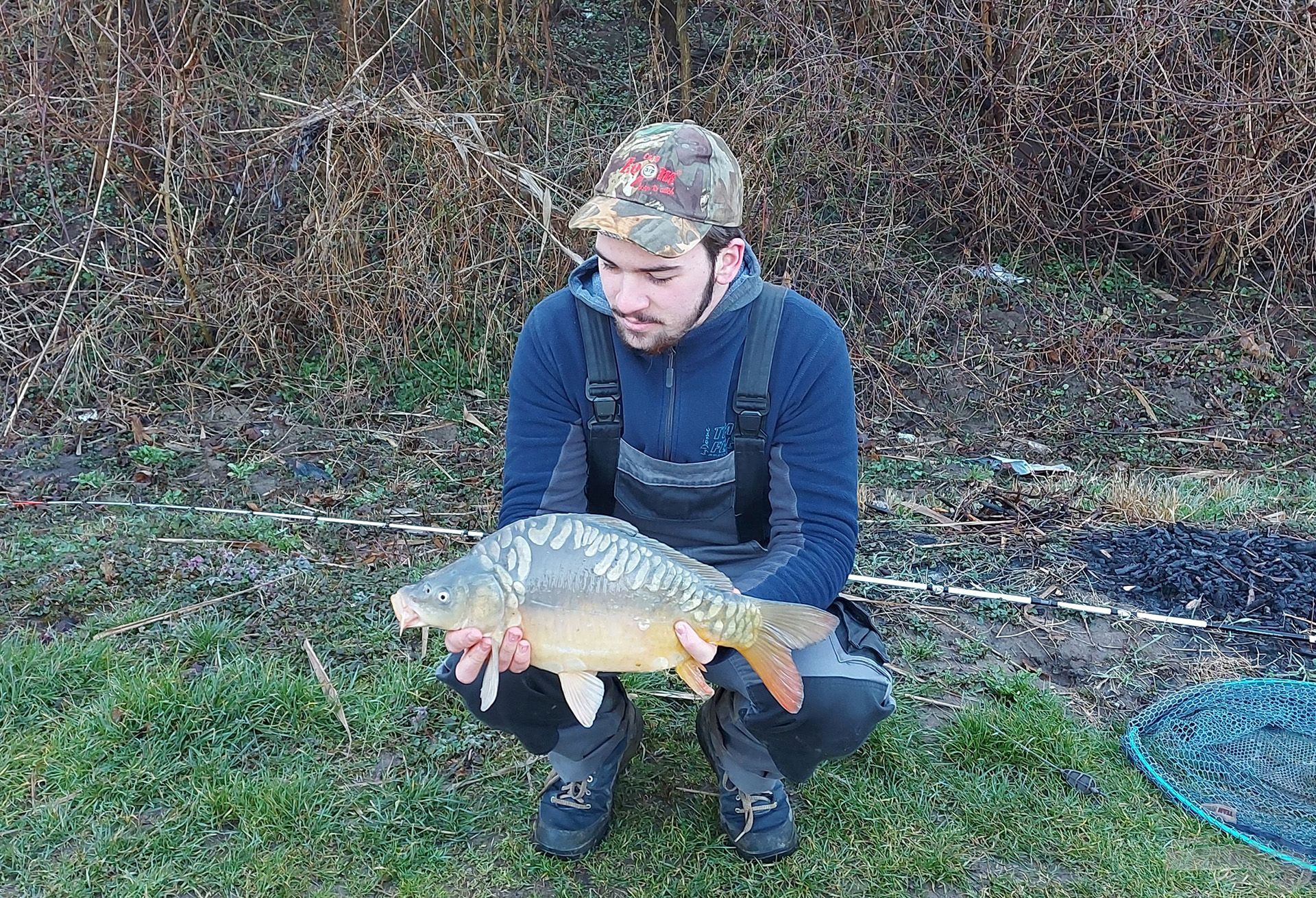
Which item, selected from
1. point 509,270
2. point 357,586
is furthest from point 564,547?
point 509,270

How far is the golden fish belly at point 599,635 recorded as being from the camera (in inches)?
91.0

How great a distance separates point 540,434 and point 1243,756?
2251mm

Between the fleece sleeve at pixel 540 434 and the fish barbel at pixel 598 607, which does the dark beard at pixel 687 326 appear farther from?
the fish barbel at pixel 598 607

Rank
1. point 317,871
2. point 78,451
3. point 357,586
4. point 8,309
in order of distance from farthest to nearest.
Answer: point 8,309 → point 78,451 → point 357,586 → point 317,871

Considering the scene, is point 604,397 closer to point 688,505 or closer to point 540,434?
point 540,434

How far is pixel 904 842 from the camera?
2.95 meters

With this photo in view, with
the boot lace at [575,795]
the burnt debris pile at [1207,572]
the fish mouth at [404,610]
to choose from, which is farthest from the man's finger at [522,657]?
the burnt debris pile at [1207,572]

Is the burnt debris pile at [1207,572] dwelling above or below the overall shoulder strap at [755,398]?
below

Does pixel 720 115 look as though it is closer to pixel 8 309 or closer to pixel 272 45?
pixel 272 45

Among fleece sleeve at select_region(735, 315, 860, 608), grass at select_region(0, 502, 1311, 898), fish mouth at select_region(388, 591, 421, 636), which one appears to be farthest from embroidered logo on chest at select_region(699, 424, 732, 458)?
grass at select_region(0, 502, 1311, 898)

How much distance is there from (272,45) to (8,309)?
2015 millimetres

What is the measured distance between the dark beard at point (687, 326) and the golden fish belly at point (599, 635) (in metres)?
0.63

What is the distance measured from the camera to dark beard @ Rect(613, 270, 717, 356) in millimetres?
2611

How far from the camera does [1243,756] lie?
3.29 m
